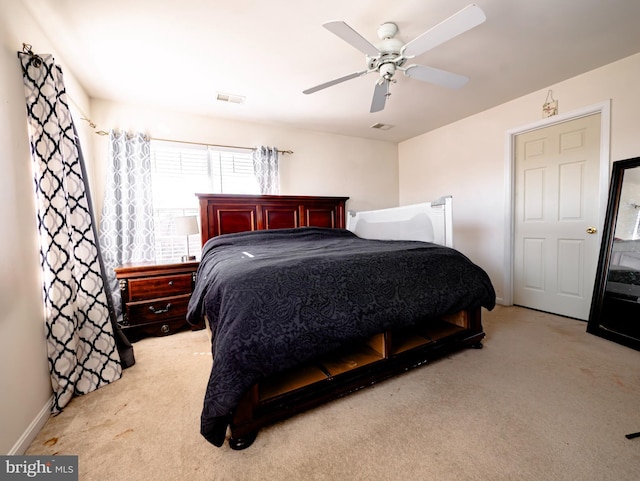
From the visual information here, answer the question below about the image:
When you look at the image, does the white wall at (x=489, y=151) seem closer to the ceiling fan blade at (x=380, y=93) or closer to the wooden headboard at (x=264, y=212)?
the wooden headboard at (x=264, y=212)

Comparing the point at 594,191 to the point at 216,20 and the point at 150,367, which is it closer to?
the point at 216,20

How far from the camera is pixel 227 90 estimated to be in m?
2.73

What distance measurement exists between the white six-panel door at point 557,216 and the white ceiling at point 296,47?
61cm

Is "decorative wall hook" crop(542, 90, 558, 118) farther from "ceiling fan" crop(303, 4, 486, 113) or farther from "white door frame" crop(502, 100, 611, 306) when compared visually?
"ceiling fan" crop(303, 4, 486, 113)

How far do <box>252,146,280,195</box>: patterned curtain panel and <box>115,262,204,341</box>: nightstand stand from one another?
137cm

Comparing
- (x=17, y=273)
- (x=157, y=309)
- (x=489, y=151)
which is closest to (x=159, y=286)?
(x=157, y=309)

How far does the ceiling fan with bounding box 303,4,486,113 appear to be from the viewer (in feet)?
4.71

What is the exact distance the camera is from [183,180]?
3.24 meters

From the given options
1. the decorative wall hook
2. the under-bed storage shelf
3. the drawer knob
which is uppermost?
the decorative wall hook

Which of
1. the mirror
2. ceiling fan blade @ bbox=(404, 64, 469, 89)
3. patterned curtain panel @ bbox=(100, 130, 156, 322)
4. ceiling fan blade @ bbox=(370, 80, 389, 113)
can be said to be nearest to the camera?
ceiling fan blade @ bbox=(404, 64, 469, 89)

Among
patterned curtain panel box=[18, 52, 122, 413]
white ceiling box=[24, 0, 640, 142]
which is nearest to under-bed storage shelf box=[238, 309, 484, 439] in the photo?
patterned curtain panel box=[18, 52, 122, 413]

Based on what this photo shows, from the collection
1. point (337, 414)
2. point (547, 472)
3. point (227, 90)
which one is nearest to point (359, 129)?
point (227, 90)

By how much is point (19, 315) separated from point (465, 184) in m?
4.40

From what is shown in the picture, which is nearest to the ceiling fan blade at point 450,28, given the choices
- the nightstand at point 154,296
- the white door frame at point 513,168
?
the white door frame at point 513,168
